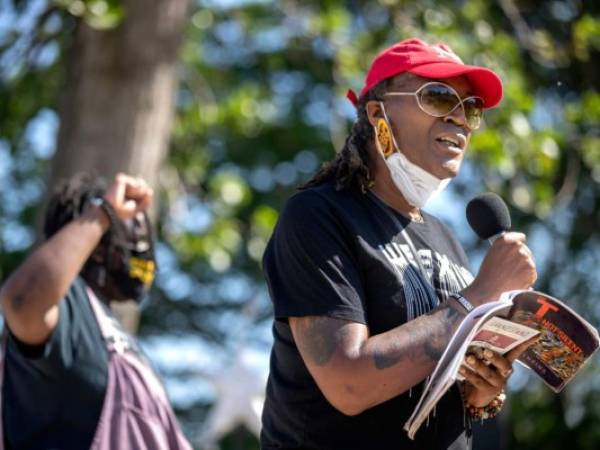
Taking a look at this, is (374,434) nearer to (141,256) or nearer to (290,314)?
(290,314)

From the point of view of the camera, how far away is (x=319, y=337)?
9.88 feet

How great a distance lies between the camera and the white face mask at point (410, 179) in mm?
3367

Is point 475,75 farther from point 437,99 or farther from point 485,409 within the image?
point 485,409

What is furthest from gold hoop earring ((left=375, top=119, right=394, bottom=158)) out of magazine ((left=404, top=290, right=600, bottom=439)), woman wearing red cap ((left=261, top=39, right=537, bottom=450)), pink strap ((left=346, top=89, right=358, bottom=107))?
magazine ((left=404, top=290, right=600, bottom=439))

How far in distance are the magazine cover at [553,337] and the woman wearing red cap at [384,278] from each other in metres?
0.08

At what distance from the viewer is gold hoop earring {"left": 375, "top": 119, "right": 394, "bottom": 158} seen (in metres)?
3.41

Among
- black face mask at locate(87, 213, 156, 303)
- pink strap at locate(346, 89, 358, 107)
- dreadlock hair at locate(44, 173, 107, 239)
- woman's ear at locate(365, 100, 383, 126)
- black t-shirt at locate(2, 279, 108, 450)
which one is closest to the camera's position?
woman's ear at locate(365, 100, 383, 126)

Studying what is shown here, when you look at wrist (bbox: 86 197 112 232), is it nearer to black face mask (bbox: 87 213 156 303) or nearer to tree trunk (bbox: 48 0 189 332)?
black face mask (bbox: 87 213 156 303)

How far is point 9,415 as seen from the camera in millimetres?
3998

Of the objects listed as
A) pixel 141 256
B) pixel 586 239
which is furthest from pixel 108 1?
pixel 586 239

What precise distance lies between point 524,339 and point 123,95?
13.7 feet

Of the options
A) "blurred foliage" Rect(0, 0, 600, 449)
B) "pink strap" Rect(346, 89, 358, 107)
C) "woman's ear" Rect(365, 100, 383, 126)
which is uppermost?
"pink strap" Rect(346, 89, 358, 107)

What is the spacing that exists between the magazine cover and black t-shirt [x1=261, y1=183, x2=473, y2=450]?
257mm

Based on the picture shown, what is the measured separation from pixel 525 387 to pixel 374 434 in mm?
13563
